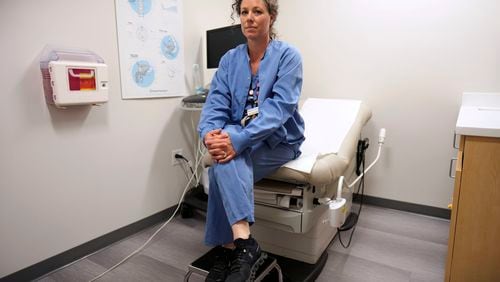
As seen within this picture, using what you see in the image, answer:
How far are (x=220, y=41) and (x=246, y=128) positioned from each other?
0.95 meters

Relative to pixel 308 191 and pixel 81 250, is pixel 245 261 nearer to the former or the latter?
pixel 308 191

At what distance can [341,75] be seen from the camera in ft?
7.07

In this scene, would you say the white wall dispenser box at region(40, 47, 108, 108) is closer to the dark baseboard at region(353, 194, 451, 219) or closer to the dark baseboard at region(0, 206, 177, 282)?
the dark baseboard at region(0, 206, 177, 282)

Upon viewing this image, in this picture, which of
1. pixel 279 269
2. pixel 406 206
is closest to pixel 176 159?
pixel 279 269

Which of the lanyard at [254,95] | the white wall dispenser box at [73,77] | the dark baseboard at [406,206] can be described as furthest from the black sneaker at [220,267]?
the dark baseboard at [406,206]

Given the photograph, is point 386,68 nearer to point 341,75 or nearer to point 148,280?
point 341,75

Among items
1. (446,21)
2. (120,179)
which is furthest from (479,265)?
(120,179)

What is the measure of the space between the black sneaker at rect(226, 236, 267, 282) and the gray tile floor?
47cm

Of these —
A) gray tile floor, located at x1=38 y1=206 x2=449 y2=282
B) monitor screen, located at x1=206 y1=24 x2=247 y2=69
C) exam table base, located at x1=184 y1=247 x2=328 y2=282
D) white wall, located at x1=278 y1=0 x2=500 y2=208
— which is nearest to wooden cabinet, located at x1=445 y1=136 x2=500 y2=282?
gray tile floor, located at x1=38 y1=206 x2=449 y2=282

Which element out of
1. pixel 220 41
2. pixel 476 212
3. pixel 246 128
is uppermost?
pixel 220 41

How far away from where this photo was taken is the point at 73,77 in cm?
135

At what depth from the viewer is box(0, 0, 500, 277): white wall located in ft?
4.29

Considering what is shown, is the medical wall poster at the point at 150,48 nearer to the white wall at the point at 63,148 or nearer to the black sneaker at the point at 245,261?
the white wall at the point at 63,148

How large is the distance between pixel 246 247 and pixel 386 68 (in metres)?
1.52
